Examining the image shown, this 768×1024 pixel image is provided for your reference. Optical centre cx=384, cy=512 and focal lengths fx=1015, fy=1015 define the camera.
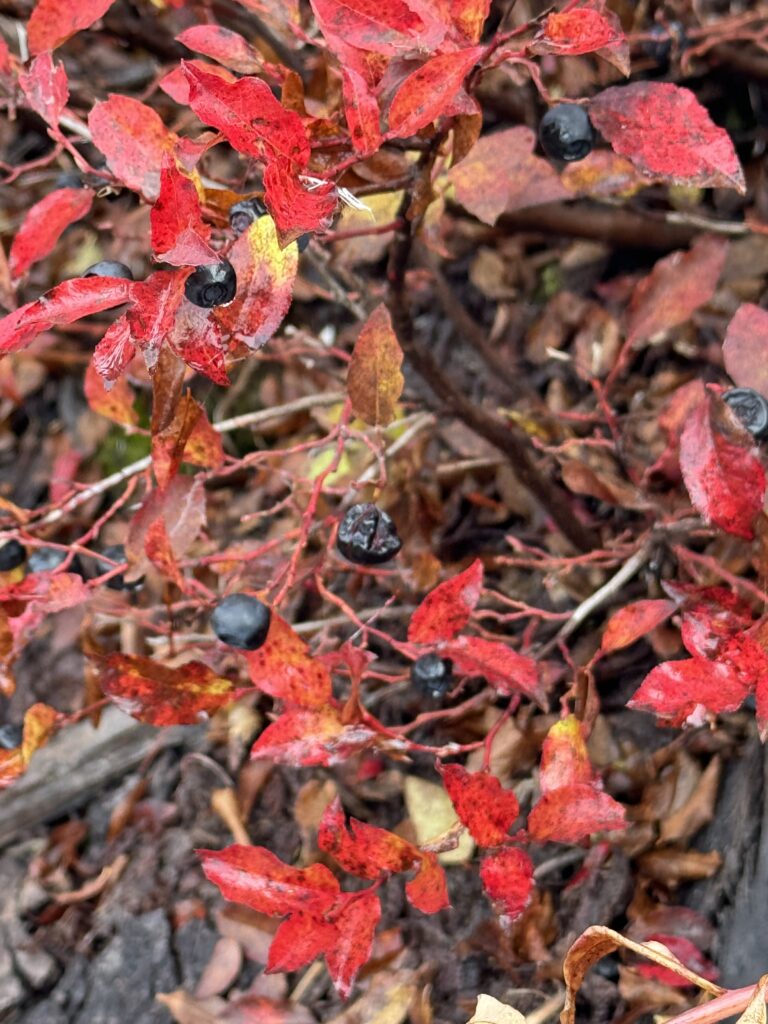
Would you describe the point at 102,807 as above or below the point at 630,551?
below

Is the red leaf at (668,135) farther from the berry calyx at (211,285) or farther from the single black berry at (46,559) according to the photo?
the single black berry at (46,559)

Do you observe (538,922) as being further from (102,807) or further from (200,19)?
(200,19)

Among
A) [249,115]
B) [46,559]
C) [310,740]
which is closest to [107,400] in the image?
[46,559]

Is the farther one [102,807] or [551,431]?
[102,807]

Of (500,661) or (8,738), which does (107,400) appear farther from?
(500,661)

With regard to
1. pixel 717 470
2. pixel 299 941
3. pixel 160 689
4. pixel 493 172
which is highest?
pixel 493 172

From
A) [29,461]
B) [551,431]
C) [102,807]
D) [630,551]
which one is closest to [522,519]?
[551,431]
